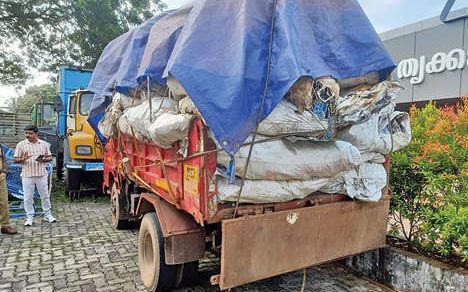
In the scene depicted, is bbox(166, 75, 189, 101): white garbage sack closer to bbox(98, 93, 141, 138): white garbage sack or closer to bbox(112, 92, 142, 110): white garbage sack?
bbox(98, 93, 141, 138): white garbage sack

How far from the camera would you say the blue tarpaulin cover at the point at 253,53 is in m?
2.46

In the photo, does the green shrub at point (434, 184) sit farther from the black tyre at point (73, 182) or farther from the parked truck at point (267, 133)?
the black tyre at point (73, 182)

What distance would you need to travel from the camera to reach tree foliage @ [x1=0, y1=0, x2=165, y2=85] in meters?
14.6

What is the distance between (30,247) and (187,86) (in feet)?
14.0

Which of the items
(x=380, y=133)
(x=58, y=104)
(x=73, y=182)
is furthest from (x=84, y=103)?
(x=380, y=133)

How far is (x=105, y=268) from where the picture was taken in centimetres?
444

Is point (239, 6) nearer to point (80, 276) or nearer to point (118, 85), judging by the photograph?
point (118, 85)

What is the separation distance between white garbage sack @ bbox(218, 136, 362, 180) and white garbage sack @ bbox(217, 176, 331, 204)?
6 centimetres

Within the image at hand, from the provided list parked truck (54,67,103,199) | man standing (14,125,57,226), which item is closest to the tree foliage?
parked truck (54,67,103,199)

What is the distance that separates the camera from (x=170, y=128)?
2836mm

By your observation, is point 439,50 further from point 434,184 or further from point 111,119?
point 111,119

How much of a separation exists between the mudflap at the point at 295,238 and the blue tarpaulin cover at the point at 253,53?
0.73 metres

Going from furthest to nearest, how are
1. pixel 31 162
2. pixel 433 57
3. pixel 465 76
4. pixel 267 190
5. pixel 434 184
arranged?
pixel 433 57
pixel 465 76
pixel 31 162
pixel 434 184
pixel 267 190

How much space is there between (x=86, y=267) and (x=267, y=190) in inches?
115
